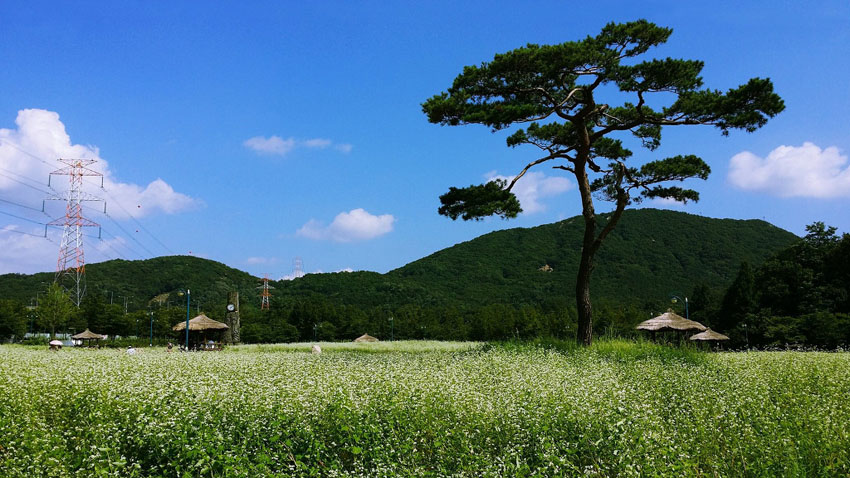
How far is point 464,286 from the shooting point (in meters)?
73.2

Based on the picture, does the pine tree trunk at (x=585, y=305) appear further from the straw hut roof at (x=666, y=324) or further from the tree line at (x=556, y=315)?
the straw hut roof at (x=666, y=324)

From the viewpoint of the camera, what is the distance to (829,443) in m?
5.18

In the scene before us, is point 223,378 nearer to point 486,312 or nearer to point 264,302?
point 486,312

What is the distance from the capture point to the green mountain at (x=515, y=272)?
67.2 m

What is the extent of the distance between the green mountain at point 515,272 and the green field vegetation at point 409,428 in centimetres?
5573

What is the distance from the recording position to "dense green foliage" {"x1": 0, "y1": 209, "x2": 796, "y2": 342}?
56094 millimetres

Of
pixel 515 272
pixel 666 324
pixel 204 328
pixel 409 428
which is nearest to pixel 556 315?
pixel 515 272

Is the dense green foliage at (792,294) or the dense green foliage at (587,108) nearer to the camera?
the dense green foliage at (587,108)

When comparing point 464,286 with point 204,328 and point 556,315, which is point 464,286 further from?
point 204,328

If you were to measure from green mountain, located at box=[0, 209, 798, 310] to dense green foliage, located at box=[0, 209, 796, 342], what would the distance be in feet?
0.52

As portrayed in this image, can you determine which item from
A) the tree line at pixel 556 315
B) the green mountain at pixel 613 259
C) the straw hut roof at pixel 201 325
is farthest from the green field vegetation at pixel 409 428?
the green mountain at pixel 613 259

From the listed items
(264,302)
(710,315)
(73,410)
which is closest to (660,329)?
(710,315)

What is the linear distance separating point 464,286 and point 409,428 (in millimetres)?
67842

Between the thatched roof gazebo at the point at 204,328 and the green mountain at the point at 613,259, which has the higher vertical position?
the green mountain at the point at 613,259
